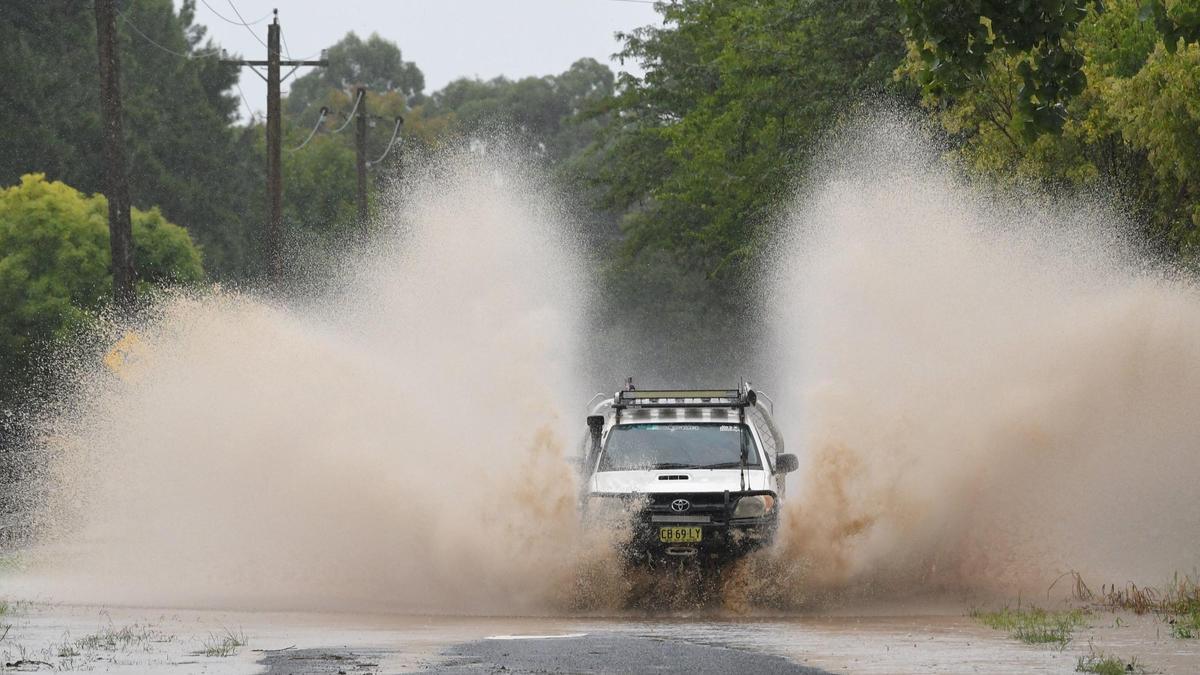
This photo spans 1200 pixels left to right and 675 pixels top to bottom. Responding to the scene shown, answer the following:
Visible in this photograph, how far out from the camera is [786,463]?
1692cm

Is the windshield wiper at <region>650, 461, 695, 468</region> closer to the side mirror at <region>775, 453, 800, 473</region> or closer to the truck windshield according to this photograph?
the truck windshield

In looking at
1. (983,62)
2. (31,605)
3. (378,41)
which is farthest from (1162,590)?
(378,41)

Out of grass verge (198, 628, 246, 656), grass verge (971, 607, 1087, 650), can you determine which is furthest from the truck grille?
grass verge (198, 628, 246, 656)

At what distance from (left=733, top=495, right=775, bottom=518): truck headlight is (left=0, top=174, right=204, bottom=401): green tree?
3547cm

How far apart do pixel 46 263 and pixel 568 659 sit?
1789 inches

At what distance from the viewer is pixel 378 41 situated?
188125 millimetres

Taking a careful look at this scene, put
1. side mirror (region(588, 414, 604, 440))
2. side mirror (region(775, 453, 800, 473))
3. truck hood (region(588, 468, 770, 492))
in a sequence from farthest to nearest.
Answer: side mirror (region(588, 414, 604, 440)) → side mirror (region(775, 453, 800, 473)) → truck hood (region(588, 468, 770, 492))

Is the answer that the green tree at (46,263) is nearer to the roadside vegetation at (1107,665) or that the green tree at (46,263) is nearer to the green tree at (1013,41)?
the green tree at (1013,41)

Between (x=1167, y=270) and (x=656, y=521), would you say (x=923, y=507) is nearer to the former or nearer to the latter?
(x=656, y=521)

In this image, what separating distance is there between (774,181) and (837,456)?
27601 mm

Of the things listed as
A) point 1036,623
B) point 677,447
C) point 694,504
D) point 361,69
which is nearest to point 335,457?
point 677,447

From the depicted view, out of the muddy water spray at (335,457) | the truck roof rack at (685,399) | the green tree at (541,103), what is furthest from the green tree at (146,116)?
the truck roof rack at (685,399)

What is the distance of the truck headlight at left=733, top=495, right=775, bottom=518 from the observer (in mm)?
16188

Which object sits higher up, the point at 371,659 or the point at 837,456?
the point at 837,456
